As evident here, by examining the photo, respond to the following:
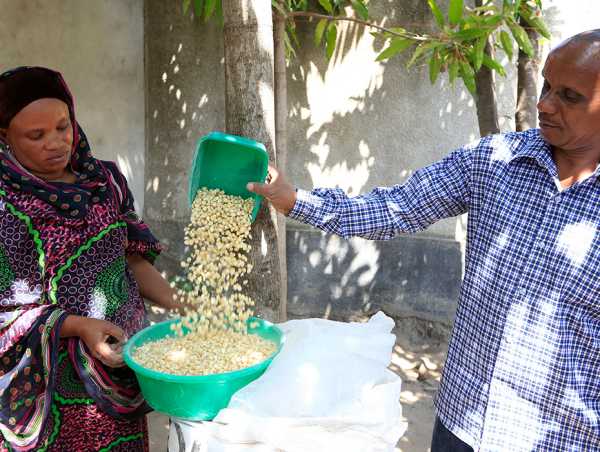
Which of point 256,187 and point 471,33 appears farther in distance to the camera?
point 471,33

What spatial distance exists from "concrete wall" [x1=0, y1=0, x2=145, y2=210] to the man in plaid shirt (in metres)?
3.09

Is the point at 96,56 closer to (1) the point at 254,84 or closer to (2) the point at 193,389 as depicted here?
(1) the point at 254,84

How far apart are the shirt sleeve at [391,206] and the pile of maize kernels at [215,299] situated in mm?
219

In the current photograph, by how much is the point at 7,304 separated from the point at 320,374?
959 mm

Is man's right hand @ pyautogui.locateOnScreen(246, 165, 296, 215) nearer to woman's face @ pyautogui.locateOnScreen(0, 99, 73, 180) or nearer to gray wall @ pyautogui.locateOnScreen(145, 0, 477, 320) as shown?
woman's face @ pyautogui.locateOnScreen(0, 99, 73, 180)

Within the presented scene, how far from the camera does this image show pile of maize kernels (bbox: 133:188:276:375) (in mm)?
1693

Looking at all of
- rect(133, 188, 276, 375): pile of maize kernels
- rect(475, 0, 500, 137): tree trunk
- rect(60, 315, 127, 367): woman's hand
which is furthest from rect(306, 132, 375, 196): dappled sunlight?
rect(60, 315, 127, 367): woman's hand

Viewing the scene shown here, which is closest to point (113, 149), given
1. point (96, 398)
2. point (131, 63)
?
point (131, 63)

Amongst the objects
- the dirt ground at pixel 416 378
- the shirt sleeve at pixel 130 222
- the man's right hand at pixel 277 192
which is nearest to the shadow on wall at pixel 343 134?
the dirt ground at pixel 416 378

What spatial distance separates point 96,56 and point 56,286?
312 cm

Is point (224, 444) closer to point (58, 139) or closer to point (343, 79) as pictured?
point (58, 139)

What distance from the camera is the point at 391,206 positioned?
1786 mm

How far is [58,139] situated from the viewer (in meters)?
1.72

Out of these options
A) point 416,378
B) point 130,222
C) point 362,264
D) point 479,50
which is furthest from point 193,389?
point 362,264
